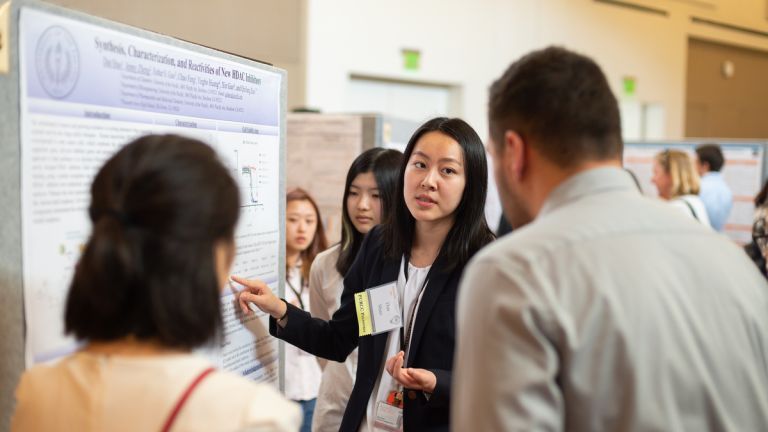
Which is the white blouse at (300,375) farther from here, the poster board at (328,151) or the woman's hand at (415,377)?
the poster board at (328,151)

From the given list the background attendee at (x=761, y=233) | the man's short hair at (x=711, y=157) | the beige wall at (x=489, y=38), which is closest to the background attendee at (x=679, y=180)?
the man's short hair at (x=711, y=157)

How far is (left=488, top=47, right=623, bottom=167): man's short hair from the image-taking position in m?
1.13

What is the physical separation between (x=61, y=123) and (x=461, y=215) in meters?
1.13

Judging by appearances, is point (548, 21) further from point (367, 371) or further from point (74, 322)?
point (74, 322)

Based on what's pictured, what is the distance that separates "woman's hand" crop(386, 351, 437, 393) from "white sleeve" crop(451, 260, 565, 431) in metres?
0.68

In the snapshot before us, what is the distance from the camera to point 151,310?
93 centimetres

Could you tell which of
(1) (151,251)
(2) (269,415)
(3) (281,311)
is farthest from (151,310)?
(3) (281,311)

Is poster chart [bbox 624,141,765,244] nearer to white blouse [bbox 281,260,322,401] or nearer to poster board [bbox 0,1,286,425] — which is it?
white blouse [bbox 281,260,322,401]

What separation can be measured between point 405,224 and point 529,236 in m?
1.03

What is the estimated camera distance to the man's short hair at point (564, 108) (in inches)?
44.4

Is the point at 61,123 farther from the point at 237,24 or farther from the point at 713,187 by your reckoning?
the point at 713,187

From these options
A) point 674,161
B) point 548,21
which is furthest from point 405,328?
point 548,21

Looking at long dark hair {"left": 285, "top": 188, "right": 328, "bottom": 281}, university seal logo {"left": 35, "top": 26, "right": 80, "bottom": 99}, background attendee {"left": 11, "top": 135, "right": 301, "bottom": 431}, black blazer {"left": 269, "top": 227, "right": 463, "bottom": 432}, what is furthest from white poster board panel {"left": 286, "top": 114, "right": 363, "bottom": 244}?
background attendee {"left": 11, "top": 135, "right": 301, "bottom": 431}

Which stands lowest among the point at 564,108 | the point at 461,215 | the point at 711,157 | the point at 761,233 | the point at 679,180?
the point at 761,233
